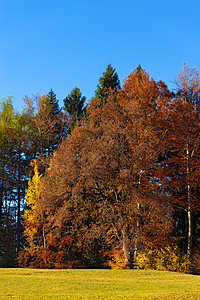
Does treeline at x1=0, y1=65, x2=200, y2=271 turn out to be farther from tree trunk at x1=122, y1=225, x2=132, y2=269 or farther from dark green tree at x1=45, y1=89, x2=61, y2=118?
dark green tree at x1=45, y1=89, x2=61, y2=118

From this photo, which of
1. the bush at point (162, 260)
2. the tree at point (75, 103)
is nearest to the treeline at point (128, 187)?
the bush at point (162, 260)

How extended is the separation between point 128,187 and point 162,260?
479cm

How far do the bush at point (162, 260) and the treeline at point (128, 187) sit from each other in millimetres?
56

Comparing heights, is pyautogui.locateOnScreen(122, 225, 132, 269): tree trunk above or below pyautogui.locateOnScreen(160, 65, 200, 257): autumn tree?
below

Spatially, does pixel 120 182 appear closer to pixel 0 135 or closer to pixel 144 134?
pixel 144 134

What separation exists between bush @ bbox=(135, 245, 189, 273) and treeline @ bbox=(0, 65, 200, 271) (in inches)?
2.2

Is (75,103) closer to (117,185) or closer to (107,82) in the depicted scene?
(107,82)

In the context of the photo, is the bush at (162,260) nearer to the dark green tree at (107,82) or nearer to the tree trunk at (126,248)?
the tree trunk at (126,248)

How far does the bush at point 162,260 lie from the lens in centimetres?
1953

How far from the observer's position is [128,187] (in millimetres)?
18703

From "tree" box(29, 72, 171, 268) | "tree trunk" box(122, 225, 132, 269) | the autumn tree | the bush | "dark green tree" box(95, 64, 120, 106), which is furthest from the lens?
"dark green tree" box(95, 64, 120, 106)

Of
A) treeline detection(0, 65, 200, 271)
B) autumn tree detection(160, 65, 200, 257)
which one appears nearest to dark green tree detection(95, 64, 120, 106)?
treeline detection(0, 65, 200, 271)

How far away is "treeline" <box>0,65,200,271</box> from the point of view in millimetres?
18859

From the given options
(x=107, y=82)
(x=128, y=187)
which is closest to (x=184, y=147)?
(x=128, y=187)
